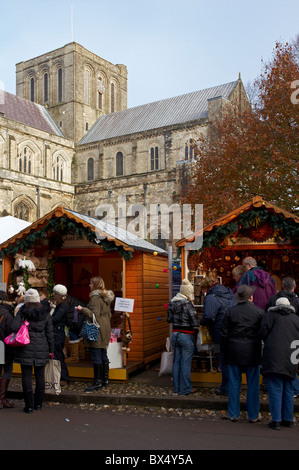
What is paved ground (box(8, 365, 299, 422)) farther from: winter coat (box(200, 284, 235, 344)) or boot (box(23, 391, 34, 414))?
winter coat (box(200, 284, 235, 344))

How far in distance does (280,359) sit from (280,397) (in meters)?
0.48

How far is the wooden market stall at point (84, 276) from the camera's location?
9117mm

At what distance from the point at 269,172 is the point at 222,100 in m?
24.6

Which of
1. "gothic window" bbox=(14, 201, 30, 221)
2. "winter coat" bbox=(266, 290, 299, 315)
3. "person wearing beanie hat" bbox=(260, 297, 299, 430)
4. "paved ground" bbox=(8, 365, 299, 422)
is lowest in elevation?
"paved ground" bbox=(8, 365, 299, 422)

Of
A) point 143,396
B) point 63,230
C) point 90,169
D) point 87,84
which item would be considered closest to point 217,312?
point 143,396

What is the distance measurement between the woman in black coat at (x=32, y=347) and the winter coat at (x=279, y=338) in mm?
3083

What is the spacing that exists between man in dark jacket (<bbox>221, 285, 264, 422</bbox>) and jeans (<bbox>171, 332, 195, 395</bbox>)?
1408 millimetres

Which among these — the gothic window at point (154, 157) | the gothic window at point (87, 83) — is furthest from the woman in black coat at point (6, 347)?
the gothic window at point (87, 83)

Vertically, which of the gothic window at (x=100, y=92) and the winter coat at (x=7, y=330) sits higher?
the gothic window at (x=100, y=92)

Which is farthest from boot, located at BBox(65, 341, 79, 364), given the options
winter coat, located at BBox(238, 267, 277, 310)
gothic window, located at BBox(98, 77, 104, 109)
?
gothic window, located at BBox(98, 77, 104, 109)

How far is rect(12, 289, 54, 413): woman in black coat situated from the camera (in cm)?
657

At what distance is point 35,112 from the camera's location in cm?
5225

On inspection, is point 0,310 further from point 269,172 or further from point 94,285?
point 269,172

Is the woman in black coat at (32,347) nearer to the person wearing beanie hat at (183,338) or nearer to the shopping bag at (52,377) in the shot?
the shopping bag at (52,377)
